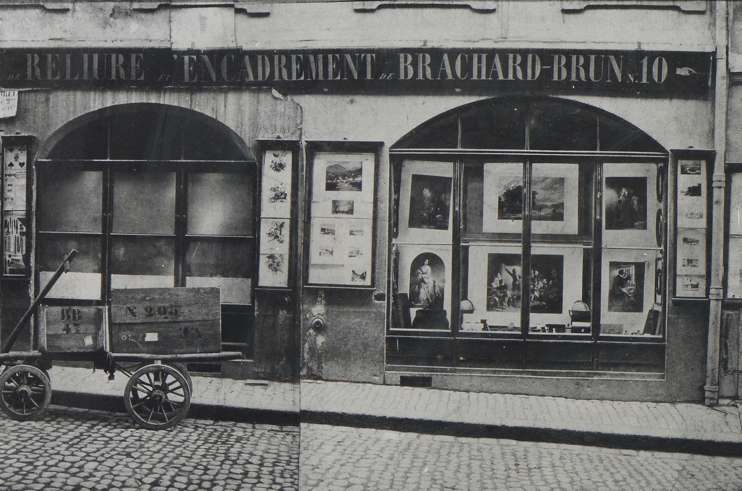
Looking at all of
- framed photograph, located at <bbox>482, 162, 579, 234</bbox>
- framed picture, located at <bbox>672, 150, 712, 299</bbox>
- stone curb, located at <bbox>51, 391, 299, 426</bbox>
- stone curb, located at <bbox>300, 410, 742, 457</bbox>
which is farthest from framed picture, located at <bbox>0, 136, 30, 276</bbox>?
framed picture, located at <bbox>672, 150, 712, 299</bbox>

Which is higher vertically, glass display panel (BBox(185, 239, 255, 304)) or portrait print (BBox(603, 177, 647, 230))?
portrait print (BBox(603, 177, 647, 230))

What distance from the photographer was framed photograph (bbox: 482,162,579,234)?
11.2 feet

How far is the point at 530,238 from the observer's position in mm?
3416

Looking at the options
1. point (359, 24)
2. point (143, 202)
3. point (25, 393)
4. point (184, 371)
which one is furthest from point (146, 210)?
point (359, 24)

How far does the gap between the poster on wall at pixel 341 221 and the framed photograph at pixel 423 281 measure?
1.03ft

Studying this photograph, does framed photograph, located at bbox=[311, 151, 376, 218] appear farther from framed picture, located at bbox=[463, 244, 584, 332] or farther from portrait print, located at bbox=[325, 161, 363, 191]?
framed picture, located at bbox=[463, 244, 584, 332]

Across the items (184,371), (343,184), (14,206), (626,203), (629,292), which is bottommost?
(184,371)

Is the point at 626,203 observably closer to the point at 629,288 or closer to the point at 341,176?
the point at 629,288

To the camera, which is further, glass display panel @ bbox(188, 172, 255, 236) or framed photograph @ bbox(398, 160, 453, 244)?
framed photograph @ bbox(398, 160, 453, 244)

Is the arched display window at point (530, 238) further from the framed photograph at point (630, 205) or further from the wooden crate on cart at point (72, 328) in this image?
the wooden crate on cart at point (72, 328)

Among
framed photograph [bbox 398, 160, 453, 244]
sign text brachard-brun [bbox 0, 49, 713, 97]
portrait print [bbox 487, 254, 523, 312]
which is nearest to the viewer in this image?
sign text brachard-brun [bbox 0, 49, 713, 97]

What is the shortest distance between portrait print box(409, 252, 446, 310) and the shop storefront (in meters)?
0.01

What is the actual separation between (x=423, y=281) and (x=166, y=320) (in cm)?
171

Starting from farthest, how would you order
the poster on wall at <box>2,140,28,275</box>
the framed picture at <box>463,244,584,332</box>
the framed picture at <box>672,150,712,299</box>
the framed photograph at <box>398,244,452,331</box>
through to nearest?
the framed photograph at <box>398,244,452,331</box> < the framed picture at <box>463,244,584,332</box> < the framed picture at <box>672,150,712,299</box> < the poster on wall at <box>2,140,28,275</box>
